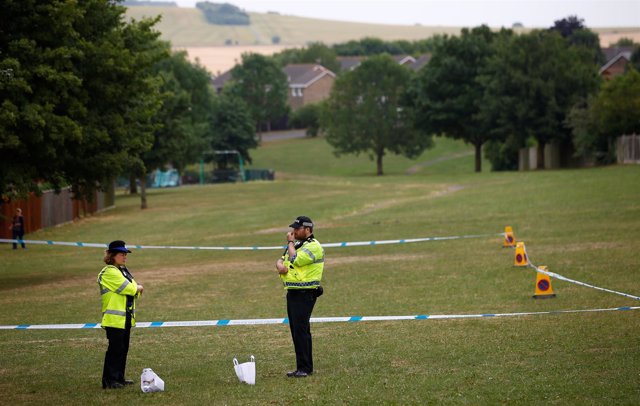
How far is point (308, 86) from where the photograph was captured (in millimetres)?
175000

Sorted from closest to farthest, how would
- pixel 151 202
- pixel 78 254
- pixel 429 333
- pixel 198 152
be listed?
pixel 429 333
pixel 78 254
pixel 151 202
pixel 198 152

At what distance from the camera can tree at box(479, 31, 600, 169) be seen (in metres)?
81.1

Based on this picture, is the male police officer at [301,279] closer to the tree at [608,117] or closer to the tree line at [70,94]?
the tree line at [70,94]

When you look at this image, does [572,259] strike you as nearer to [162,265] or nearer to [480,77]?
[162,265]

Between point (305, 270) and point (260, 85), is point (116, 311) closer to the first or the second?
point (305, 270)

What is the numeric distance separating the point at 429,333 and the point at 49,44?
48.3ft

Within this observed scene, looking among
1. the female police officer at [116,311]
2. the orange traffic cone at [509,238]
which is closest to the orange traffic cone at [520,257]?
the orange traffic cone at [509,238]

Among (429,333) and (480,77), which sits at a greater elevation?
(480,77)

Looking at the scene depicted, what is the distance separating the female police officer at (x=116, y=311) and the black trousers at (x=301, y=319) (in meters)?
1.90

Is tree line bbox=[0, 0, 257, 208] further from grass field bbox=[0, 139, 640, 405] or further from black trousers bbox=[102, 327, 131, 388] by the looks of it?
black trousers bbox=[102, 327, 131, 388]

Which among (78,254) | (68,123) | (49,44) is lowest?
(78,254)

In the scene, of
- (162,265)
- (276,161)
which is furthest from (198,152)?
(162,265)

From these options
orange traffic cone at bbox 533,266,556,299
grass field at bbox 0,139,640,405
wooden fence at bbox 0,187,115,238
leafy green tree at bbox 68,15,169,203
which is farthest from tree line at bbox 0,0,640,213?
orange traffic cone at bbox 533,266,556,299

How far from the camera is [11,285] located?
28.1 meters
